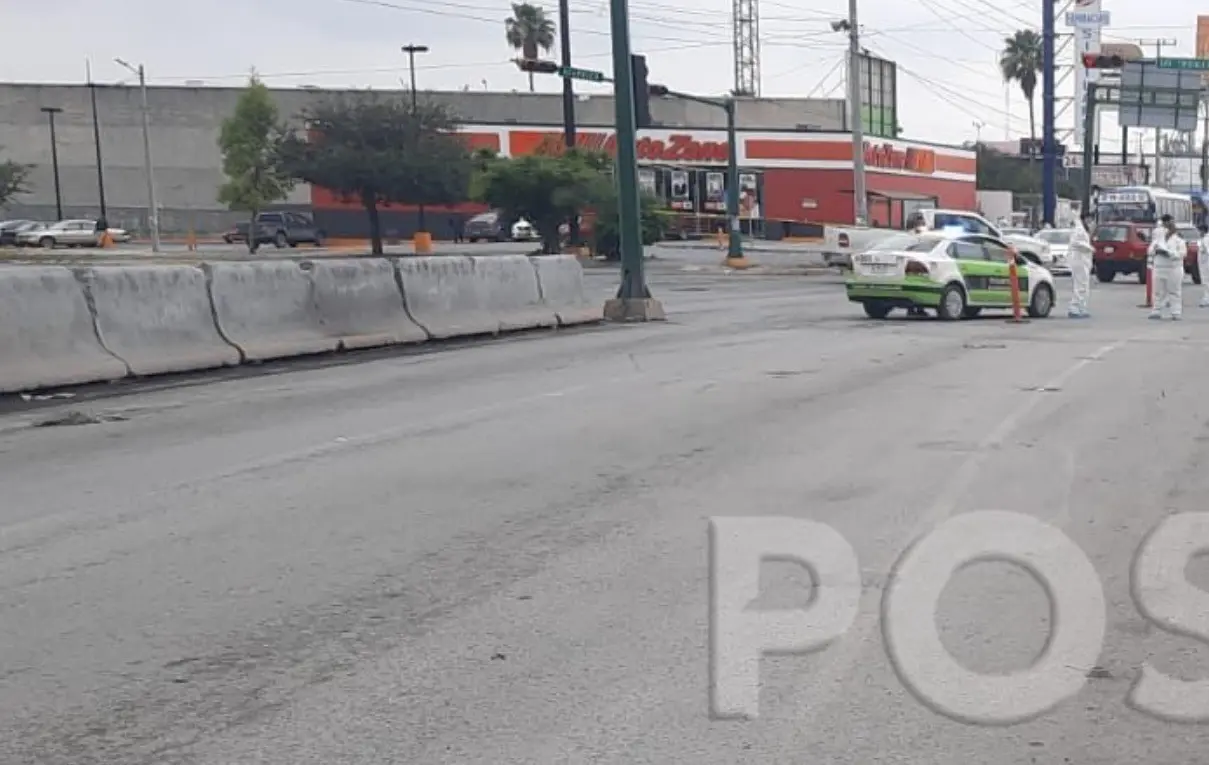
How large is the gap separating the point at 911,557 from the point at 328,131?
171ft

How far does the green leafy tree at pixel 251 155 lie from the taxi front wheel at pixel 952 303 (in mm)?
44698

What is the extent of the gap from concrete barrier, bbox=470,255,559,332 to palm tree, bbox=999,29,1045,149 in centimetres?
8498

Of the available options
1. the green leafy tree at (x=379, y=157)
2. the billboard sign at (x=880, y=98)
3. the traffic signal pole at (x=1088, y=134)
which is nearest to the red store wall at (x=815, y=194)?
the billboard sign at (x=880, y=98)

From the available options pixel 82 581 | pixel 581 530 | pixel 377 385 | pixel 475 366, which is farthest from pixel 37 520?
pixel 475 366

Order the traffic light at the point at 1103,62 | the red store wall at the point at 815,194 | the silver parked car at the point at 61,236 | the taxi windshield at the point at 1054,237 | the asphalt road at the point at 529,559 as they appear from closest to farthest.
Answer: the asphalt road at the point at 529,559 < the taxi windshield at the point at 1054,237 < the traffic light at the point at 1103,62 < the silver parked car at the point at 61,236 < the red store wall at the point at 815,194

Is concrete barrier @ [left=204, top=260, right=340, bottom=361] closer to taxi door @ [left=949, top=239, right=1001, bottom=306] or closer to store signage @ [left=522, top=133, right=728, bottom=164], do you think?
taxi door @ [left=949, top=239, right=1001, bottom=306]

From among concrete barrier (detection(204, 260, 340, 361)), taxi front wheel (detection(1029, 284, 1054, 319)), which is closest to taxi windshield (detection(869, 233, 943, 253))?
taxi front wheel (detection(1029, 284, 1054, 319))

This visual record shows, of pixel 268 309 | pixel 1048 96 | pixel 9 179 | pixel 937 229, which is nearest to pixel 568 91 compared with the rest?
pixel 937 229

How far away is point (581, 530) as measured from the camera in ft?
26.4

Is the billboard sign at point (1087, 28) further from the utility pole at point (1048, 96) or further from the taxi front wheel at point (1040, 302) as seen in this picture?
the taxi front wheel at point (1040, 302)

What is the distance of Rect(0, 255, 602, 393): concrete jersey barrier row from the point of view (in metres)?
13.9

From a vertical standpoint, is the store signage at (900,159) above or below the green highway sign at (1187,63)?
below

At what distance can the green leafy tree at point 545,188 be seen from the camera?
4869cm

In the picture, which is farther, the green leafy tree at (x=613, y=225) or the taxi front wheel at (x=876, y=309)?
the green leafy tree at (x=613, y=225)
